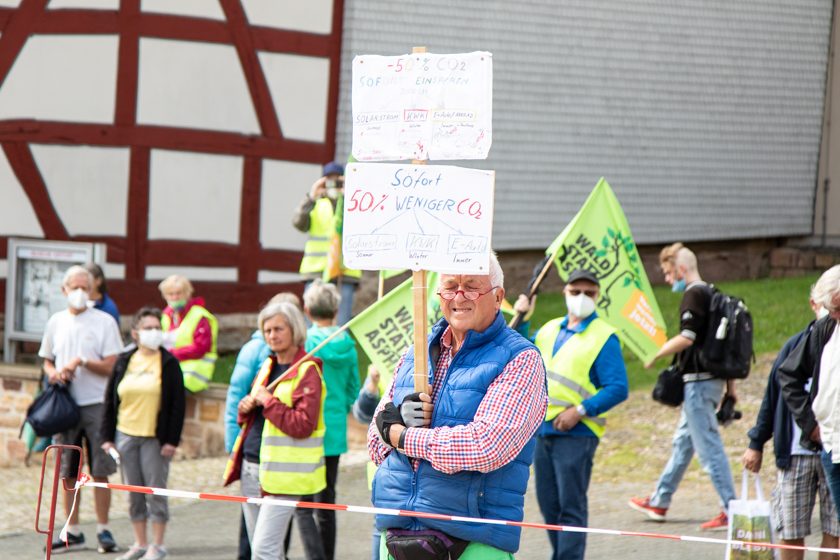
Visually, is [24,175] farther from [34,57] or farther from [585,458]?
[585,458]

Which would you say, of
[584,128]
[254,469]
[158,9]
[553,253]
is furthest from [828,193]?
[254,469]

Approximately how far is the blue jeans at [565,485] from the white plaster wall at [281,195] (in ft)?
24.3

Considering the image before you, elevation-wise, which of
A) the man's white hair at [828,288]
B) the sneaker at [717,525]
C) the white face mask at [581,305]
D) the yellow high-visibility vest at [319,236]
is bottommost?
the sneaker at [717,525]

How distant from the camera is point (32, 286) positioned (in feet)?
44.8

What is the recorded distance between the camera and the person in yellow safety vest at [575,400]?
7574 mm

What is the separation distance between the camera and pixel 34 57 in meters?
13.9

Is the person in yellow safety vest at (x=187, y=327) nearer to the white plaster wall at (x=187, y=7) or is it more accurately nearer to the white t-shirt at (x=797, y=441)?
the white plaster wall at (x=187, y=7)

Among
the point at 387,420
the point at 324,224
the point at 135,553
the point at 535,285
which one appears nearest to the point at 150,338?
the point at 135,553

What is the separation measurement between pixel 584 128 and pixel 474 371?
1305cm

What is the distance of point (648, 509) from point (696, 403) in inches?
32.8

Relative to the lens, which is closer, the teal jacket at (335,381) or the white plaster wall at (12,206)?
the teal jacket at (335,381)

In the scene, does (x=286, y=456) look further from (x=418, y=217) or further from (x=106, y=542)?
(x=418, y=217)

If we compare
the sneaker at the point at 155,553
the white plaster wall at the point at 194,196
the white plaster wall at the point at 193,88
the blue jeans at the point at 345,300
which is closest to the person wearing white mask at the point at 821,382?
the sneaker at the point at 155,553

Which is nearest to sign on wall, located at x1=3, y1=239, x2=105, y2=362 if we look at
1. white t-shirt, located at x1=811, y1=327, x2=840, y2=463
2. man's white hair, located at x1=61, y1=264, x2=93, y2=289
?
man's white hair, located at x1=61, y1=264, x2=93, y2=289
